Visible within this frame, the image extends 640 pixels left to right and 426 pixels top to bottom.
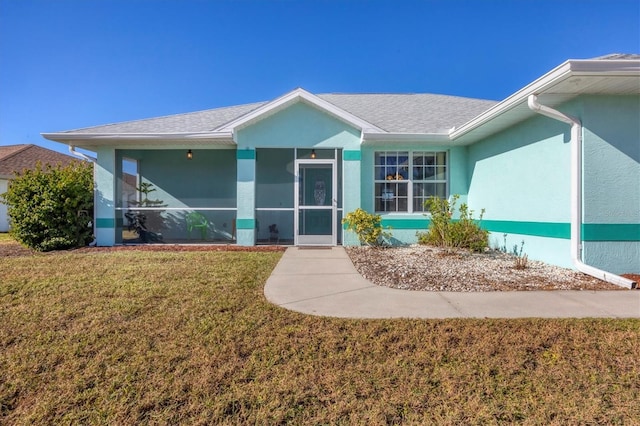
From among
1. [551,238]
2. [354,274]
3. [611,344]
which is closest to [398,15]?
[551,238]

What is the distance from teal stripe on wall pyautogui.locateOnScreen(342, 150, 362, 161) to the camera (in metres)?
9.38

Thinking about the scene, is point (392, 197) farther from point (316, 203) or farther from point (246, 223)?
point (246, 223)

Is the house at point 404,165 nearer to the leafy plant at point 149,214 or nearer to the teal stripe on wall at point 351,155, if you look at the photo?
the teal stripe on wall at point 351,155

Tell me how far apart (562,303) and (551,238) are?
285 centimetres

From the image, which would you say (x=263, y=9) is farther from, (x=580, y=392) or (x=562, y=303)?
(x=580, y=392)

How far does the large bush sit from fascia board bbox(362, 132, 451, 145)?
8.65m

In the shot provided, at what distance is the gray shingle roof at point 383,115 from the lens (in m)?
9.58

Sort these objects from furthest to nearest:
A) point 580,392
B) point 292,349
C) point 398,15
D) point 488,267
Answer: point 398,15 < point 488,267 < point 292,349 < point 580,392

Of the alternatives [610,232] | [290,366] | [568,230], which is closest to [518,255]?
[568,230]

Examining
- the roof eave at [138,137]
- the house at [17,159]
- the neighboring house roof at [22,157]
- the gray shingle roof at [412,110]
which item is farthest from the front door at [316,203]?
the neighboring house roof at [22,157]

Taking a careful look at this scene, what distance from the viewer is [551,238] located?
6641mm

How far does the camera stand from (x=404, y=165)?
9805 millimetres

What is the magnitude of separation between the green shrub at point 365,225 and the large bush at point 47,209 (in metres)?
7.86

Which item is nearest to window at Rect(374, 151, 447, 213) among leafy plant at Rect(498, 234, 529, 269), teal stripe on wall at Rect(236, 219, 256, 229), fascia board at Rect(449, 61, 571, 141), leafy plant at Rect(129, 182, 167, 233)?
fascia board at Rect(449, 61, 571, 141)
